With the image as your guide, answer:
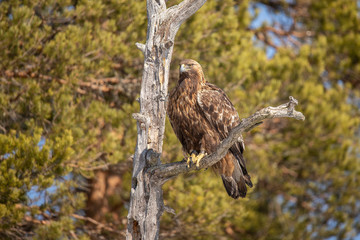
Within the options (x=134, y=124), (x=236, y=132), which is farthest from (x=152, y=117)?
(x=134, y=124)

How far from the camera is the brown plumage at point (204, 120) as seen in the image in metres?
4.85

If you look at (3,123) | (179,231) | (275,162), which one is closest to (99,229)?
(179,231)

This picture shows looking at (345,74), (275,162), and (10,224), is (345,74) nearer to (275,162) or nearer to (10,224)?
(275,162)

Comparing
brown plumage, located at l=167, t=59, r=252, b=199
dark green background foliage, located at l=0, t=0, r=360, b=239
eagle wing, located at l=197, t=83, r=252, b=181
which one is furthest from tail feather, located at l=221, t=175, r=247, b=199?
dark green background foliage, located at l=0, t=0, r=360, b=239

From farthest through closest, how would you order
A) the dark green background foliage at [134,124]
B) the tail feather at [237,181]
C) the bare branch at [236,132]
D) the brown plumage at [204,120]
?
the dark green background foliage at [134,124], the tail feather at [237,181], the brown plumage at [204,120], the bare branch at [236,132]

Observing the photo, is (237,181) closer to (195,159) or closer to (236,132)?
(195,159)

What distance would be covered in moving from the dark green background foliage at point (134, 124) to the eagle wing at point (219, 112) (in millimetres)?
1886

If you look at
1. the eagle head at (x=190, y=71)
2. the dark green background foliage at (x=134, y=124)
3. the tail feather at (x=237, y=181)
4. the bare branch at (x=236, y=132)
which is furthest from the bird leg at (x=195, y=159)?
the dark green background foliage at (x=134, y=124)

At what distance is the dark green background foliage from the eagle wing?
189 centimetres

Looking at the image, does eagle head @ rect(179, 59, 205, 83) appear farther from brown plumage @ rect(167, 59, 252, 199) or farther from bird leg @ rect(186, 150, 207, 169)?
bird leg @ rect(186, 150, 207, 169)

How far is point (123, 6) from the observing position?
278 inches

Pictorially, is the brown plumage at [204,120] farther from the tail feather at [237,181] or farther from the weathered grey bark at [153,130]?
the weathered grey bark at [153,130]

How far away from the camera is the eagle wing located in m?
4.86

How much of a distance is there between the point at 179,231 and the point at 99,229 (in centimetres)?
121
